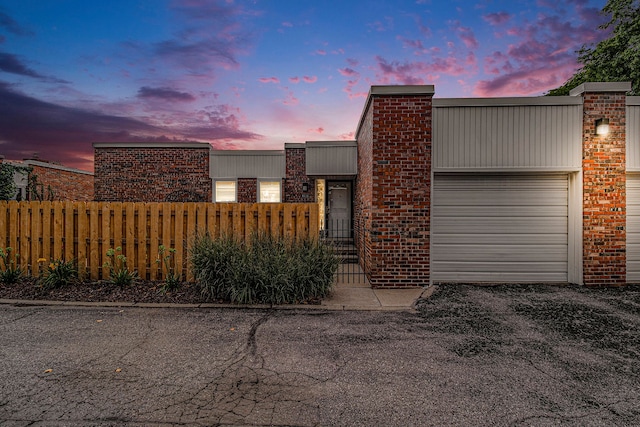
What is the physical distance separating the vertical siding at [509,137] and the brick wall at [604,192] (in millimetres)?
291

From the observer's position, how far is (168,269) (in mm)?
6457

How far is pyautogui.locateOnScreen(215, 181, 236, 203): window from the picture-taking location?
14.5 meters

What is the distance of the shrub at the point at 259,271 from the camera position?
5629 mm

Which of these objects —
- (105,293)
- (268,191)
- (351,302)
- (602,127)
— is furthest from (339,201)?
(105,293)

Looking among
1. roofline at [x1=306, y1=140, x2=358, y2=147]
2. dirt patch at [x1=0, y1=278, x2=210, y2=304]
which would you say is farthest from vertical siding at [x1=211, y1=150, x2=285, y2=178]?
dirt patch at [x1=0, y1=278, x2=210, y2=304]

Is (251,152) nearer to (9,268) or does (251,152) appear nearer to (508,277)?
(9,268)

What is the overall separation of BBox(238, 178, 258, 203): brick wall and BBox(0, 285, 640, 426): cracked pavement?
9.36 m

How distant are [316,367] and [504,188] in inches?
248

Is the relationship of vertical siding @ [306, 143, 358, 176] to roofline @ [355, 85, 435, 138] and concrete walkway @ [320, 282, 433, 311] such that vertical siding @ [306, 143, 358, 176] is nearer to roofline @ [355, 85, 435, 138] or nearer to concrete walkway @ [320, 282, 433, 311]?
roofline @ [355, 85, 435, 138]

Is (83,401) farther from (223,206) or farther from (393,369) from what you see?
(223,206)

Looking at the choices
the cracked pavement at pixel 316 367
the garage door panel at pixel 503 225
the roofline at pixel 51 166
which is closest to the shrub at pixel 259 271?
the cracked pavement at pixel 316 367

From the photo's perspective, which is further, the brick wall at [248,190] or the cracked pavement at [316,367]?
the brick wall at [248,190]

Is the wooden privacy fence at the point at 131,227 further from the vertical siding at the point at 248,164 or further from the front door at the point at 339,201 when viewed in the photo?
the vertical siding at the point at 248,164

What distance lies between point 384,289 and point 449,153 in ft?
10.9
